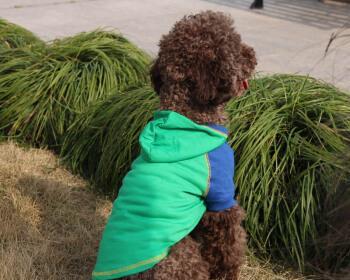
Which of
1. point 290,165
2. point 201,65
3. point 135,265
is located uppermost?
point 201,65

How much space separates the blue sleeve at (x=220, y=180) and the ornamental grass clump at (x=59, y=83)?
203 centimetres

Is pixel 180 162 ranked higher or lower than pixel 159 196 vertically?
higher

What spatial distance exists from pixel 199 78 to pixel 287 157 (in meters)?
1.01

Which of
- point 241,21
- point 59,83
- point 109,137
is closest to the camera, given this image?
point 109,137

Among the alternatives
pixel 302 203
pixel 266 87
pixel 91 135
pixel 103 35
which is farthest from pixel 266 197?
pixel 103 35

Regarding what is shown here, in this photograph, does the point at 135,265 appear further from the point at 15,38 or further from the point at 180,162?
the point at 15,38

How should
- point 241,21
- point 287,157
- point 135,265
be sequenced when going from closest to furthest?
point 135,265 → point 287,157 → point 241,21

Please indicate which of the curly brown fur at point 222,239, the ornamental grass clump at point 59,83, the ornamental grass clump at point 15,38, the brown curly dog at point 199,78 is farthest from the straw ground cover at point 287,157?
the ornamental grass clump at point 15,38

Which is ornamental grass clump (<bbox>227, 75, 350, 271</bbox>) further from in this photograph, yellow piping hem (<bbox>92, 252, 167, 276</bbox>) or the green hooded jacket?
yellow piping hem (<bbox>92, 252, 167, 276</bbox>)

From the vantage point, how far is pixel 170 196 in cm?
251

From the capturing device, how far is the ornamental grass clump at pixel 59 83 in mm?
4539

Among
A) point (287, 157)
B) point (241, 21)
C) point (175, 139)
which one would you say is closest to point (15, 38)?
point (287, 157)

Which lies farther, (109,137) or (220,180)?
(109,137)

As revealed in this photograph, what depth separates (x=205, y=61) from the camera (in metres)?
2.50
